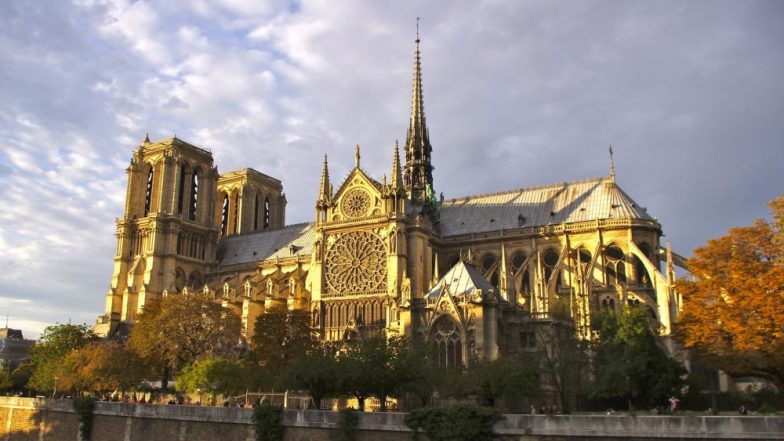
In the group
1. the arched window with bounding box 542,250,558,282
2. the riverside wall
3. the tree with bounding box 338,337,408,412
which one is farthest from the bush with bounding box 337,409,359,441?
the arched window with bounding box 542,250,558,282

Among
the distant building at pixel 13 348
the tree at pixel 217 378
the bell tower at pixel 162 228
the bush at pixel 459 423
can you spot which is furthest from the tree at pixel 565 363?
the distant building at pixel 13 348

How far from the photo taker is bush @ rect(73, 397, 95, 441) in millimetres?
45500

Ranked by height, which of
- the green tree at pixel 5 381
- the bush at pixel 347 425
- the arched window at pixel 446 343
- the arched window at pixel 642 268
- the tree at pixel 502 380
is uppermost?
the arched window at pixel 642 268

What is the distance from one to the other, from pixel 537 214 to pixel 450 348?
27614mm

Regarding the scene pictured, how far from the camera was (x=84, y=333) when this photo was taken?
68.4m

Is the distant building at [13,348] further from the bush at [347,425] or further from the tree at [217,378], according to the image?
the bush at [347,425]

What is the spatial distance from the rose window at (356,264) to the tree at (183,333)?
10.7m

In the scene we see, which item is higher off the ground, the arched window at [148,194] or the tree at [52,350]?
the arched window at [148,194]

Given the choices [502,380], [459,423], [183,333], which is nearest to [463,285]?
[502,380]

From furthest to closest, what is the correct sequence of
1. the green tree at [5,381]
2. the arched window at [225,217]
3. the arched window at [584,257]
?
1. the arched window at [225,217]
2. the green tree at [5,381]
3. the arched window at [584,257]

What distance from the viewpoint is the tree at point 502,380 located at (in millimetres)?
37688

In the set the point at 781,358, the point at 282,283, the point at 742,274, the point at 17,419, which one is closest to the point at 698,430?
the point at 781,358

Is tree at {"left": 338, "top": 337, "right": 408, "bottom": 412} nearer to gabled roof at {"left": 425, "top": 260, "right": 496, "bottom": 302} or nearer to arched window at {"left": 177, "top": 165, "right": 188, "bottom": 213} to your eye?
gabled roof at {"left": 425, "top": 260, "right": 496, "bottom": 302}

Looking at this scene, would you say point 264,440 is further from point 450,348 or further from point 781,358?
point 781,358
